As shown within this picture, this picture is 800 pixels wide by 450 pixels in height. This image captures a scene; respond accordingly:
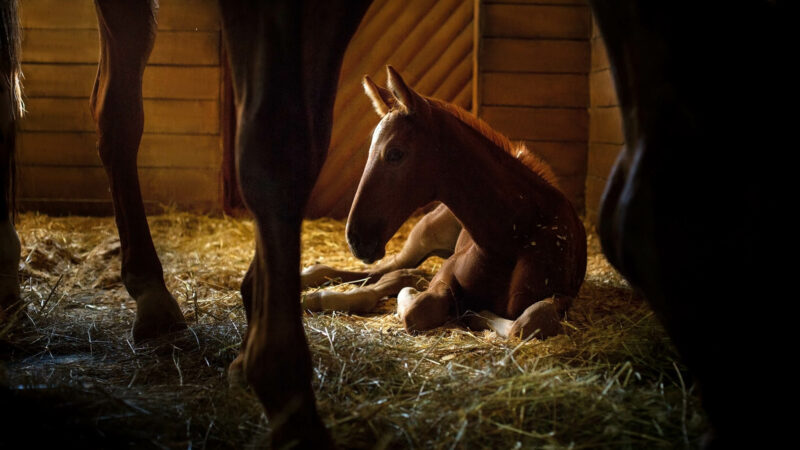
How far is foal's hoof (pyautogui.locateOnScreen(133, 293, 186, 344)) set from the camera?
6.82ft

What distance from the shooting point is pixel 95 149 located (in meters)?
4.84

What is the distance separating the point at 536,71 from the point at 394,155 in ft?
9.12

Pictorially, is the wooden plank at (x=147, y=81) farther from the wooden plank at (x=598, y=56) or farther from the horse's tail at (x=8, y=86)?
the wooden plank at (x=598, y=56)

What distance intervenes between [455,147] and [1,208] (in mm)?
1660

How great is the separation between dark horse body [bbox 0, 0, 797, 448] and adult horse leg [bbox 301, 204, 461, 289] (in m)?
1.89

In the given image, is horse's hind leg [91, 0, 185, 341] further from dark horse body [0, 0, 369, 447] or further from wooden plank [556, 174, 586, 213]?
wooden plank [556, 174, 586, 213]

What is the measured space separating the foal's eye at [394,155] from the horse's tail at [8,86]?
1340 millimetres

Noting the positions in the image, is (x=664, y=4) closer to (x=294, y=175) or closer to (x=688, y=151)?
(x=688, y=151)

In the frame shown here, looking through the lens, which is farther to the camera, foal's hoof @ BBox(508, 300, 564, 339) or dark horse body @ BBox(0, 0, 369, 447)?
foal's hoof @ BBox(508, 300, 564, 339)

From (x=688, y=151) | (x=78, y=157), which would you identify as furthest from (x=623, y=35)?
(x=78, y=157)

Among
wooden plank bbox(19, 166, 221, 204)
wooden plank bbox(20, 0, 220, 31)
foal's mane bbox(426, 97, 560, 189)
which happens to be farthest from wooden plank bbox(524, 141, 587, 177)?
wooden plank bbox(20, 0, 220, 31)

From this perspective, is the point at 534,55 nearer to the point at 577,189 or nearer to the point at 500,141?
the point at 577,189

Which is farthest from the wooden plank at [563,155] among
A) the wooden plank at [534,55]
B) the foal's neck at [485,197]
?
the foal's neck at [485,197]

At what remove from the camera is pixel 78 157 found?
4879 mm
